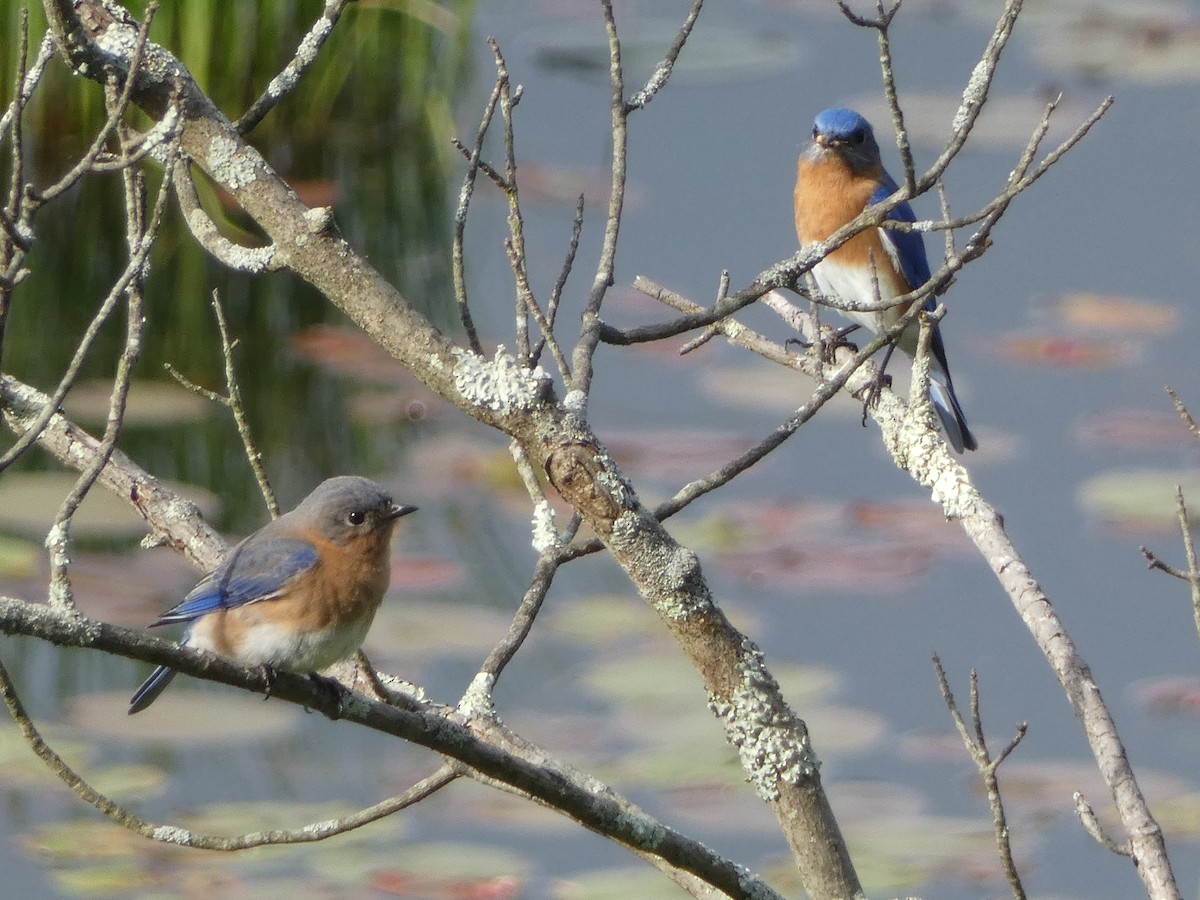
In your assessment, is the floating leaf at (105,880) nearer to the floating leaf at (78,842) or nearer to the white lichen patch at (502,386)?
the floating leaf at (78,842)

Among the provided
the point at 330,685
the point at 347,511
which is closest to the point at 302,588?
the point at 347,511

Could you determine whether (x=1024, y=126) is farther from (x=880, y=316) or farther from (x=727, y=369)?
(x=880, y=316)

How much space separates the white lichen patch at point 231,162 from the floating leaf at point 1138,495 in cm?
405

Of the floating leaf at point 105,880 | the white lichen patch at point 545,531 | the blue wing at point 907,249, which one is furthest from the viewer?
the blue wing at point 907,249

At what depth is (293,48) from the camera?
7.55m

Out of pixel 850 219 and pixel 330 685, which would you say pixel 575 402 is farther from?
pixel 850 219

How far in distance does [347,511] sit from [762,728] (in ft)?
3.92

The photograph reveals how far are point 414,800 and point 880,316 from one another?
3.21m

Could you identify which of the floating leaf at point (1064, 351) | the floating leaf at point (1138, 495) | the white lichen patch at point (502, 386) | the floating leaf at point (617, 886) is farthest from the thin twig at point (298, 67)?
the floating leaf at point (1064, 351)

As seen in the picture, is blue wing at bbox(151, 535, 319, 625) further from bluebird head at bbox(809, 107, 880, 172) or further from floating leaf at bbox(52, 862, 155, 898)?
bluebird head at bbox(809, 107, 880, 172)

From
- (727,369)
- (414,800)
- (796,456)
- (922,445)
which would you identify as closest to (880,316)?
(796,456)

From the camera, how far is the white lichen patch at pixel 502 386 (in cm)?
204

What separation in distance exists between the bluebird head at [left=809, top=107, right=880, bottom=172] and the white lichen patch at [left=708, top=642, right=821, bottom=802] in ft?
11.3

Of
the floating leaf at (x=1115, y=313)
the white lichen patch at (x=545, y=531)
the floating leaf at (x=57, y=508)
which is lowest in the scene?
the white lichen patch at (x=545, y=531)
